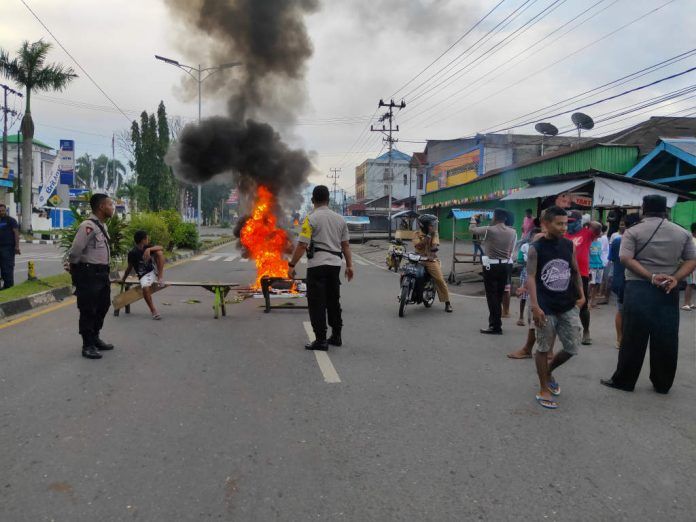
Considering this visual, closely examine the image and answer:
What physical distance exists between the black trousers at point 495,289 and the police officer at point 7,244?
26.6ft

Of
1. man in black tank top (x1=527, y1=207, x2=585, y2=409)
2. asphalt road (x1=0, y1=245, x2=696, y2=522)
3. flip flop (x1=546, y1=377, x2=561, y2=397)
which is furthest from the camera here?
flip flop (x1=546, y1=377, x2=561, y2=397)

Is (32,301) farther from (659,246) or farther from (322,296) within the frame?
(659,246)

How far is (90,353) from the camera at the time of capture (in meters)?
5.37

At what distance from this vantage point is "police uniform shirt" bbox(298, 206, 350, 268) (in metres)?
5.98

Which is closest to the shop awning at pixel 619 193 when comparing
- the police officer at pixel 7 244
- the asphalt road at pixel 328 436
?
the asphalt road at pixel 328 436

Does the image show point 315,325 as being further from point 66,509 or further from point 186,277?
point 186,277

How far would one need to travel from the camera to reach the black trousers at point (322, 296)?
5.88 metres

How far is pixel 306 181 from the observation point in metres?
13.9

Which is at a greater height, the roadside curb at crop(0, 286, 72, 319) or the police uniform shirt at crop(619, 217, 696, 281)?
the police uniform shirt at crop(619, 217, 696, 281)

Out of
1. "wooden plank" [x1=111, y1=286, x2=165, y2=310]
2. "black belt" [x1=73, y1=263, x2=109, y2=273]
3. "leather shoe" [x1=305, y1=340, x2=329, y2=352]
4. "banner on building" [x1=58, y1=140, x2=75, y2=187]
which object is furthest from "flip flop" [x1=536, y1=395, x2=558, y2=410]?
"banner on building" [x1=58, y1=140, x2=75, y2=187]

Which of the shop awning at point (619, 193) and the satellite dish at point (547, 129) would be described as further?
the satellite dish at point (547, 129)

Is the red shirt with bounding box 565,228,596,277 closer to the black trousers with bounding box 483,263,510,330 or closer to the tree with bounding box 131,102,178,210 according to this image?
the black trousers with bounding box 483,263,510,330

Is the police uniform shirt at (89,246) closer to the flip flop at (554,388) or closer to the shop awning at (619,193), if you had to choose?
the flip flop at (554,388)

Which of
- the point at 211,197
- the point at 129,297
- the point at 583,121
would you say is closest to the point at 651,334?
the point at 129,297
